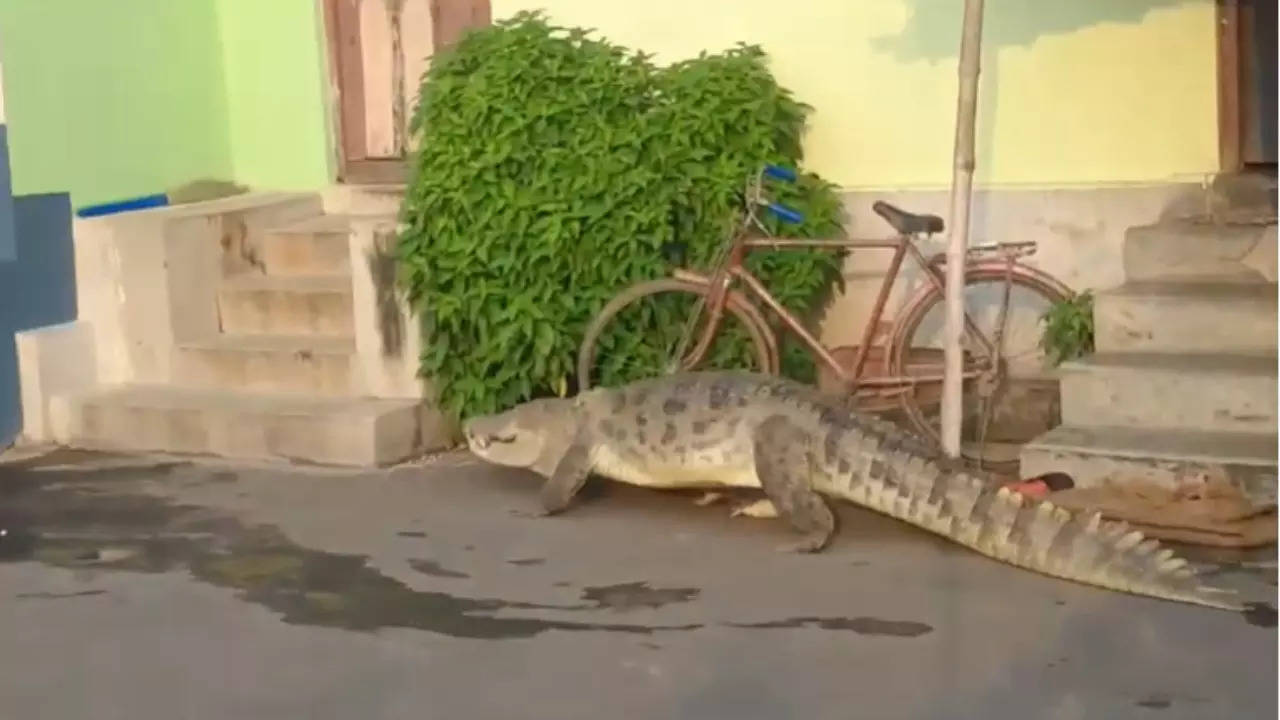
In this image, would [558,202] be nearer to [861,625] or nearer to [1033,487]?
[1033,487]

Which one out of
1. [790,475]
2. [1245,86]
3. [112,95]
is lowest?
[790,475]

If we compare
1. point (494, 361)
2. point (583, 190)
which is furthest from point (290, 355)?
point (583, 190)

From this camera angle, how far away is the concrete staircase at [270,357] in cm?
736

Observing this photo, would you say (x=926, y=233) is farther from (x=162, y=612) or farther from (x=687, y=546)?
(x=162, y=612)

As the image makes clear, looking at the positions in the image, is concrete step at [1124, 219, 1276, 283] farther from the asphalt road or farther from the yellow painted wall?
the asphalt road

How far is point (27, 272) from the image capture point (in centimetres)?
794

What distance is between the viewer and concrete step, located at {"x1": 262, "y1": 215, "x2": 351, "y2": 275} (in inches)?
330

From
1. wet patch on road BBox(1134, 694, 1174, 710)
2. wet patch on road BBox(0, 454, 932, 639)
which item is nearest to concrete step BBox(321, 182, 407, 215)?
wet patch on road BBox(0, 454, 932, 639)

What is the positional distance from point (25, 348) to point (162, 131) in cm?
149

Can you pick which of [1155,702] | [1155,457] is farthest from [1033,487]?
[1155,702]

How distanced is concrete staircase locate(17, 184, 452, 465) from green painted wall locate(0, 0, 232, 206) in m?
0.40

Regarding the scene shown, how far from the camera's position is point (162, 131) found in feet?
29.2

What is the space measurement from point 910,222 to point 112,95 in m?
4.12

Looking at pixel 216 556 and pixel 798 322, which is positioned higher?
pixel 798 322
